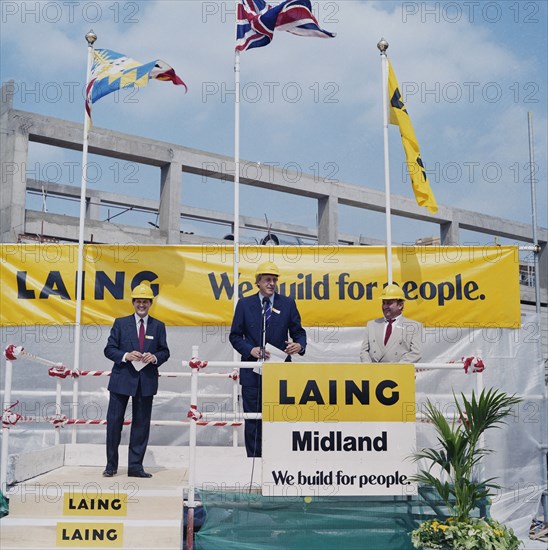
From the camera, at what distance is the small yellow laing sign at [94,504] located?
19.0 ft

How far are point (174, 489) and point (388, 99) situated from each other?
6.01 metres

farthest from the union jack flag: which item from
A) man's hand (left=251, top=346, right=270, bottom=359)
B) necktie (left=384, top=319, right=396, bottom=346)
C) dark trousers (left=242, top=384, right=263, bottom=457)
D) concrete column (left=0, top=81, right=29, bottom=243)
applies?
concrete column (left=0, top=81, right=29, bottom=243)

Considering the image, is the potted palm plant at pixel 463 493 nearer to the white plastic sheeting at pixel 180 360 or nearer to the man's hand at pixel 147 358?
the man's hand at pixel 147 358

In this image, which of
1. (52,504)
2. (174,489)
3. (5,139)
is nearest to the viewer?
(52,504)

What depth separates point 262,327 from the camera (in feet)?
24.0

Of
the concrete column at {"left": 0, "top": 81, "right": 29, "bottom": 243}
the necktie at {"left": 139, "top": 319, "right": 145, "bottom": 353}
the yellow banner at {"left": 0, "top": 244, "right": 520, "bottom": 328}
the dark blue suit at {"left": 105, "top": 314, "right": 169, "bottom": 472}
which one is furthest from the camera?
the concrete column at {"left": 0, "top": 81, "right": 29, "bottom": 243}

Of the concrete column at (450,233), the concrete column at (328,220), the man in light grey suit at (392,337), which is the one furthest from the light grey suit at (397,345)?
the concrete column at (450,233)

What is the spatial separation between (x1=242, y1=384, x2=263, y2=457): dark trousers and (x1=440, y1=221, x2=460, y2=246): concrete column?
1944 cm

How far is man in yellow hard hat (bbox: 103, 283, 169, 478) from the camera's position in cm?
686

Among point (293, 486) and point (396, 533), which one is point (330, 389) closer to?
point (293, 486)

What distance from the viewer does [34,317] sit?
32.2ft

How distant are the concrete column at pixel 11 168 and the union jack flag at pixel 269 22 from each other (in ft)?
29.0

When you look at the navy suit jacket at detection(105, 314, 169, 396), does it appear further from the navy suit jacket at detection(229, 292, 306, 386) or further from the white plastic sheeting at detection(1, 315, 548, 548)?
the white plastic sheeting at detection(1, 315, 548, 548)

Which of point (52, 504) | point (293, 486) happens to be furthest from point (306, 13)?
point (52, 504)
